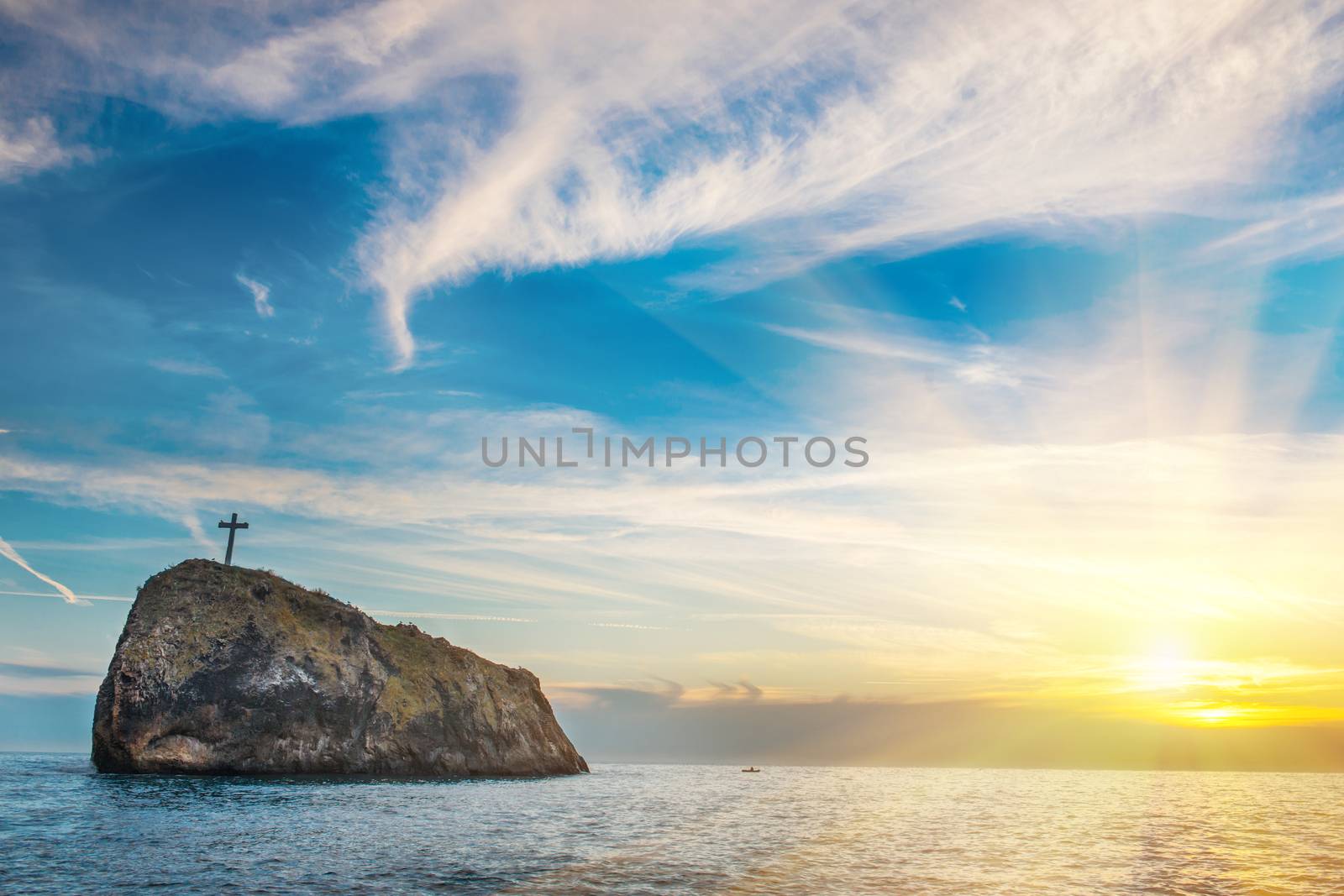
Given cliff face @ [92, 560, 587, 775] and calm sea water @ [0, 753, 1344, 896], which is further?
cliff face @ [92, 560, 587, 775]

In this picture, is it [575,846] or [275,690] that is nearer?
[575,846]

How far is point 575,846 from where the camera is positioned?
3856 cm

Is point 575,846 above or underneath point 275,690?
underneath

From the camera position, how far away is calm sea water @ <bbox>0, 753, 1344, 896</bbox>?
28.5m

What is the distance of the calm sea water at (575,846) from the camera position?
2845 cm

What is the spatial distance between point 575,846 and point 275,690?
48846 mm

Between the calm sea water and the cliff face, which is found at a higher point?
the cliff face

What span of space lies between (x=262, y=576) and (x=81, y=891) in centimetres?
6371

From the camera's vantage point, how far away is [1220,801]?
10525 cm

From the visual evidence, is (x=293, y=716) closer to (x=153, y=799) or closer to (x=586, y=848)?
(x=153, y=799)

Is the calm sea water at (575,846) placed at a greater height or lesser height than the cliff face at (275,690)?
lesser

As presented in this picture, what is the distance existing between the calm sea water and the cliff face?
455cm

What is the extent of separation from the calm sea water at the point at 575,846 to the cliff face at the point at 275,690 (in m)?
4.55

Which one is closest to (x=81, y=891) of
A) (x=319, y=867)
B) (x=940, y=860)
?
(x=319, y=867)
